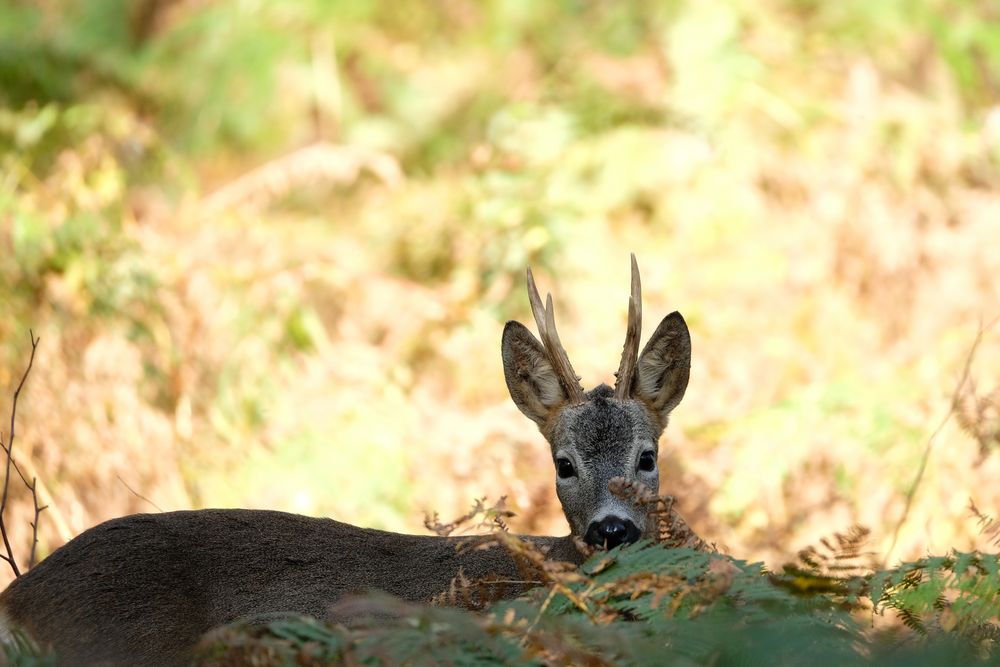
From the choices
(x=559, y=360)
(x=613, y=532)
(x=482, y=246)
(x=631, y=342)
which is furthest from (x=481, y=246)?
(x=613, y=532)

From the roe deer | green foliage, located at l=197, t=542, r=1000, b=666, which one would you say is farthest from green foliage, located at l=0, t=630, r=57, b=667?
the roe deer

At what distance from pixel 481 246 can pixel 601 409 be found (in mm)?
4530

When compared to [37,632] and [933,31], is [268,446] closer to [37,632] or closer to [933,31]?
[37,632]

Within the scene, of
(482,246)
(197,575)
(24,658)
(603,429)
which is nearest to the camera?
(24,658)

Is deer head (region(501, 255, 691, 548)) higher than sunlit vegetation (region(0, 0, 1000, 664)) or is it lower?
lower

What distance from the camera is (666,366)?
566 cm

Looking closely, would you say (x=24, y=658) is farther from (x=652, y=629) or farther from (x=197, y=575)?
(x=652, y=629)

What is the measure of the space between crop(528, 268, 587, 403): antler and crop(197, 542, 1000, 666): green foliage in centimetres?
209

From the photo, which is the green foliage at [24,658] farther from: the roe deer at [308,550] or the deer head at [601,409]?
the deer head at [601,409]

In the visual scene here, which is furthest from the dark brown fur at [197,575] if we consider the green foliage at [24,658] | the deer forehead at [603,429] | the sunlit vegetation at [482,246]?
the sunlit vegetation at [482,246]

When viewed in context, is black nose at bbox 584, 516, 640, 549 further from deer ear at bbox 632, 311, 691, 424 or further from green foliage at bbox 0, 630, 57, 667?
green foliage at bbox 0, 630, 57, 667

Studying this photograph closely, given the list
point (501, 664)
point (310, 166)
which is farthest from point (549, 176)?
point (501, 664)

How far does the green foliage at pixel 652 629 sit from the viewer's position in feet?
7.89

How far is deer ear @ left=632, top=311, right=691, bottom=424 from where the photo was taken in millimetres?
5582
